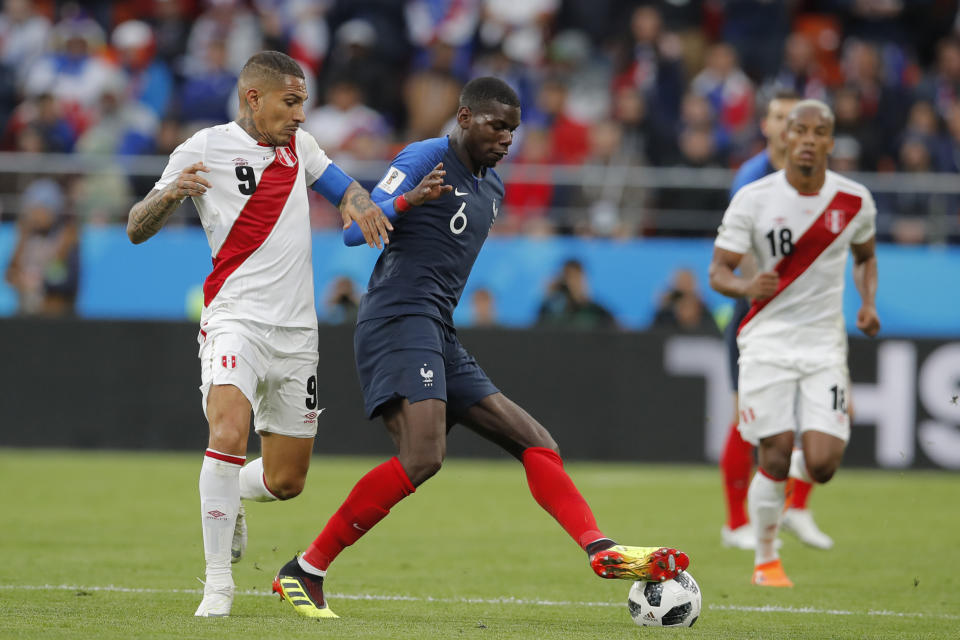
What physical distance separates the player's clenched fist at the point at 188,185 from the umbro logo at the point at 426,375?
4.07 feet

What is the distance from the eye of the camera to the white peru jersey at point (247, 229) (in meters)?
6.55

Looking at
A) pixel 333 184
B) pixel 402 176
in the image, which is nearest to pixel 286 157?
pixel 333 184

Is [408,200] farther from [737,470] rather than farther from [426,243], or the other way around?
[737,470]

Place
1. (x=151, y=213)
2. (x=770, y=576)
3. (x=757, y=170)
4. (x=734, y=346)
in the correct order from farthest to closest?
(x=734, y=346)
(x=757, y=170)
(x=770, y=576)
(x=151, y=213)

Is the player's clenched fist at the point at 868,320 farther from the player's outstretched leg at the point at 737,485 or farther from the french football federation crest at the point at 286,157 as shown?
the french football federation crest at the point at 286,157

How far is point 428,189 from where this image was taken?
20.6ft

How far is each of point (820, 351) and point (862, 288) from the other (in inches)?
21.6

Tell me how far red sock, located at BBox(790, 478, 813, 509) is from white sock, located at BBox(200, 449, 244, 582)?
4370 millimetres

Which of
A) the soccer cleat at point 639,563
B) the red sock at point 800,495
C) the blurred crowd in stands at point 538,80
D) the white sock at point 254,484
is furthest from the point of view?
the blurred crowd in stands at point 538,80

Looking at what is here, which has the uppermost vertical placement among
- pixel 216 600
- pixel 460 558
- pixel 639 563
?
pixel 639 563

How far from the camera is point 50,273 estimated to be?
1588 centimetres

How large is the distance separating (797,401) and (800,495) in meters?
1.75

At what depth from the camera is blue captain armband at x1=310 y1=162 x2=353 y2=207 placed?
6.79 metres

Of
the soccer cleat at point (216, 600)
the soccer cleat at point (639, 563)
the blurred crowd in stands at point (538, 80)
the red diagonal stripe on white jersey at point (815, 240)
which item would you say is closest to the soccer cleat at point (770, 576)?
the red diagonal stripe on white jersey at point (815, 240)
